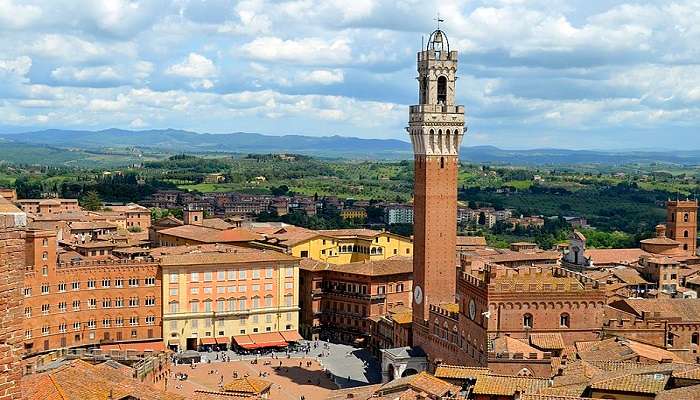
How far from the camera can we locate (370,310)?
8706 cm

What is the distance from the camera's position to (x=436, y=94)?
234 feet

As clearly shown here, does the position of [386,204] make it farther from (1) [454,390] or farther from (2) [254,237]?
(1) [454,390]

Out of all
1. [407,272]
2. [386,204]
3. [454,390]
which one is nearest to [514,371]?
[454,390]

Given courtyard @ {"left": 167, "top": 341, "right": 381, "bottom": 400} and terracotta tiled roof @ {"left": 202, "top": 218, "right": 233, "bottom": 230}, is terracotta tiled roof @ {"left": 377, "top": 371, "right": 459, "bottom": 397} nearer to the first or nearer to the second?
courtyard @ {"left": 167, "top": 341, "right": 381, "bottom": 400}

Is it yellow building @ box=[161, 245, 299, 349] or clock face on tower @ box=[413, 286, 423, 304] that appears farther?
yellow building @ box=[161, 245, 299, 349]

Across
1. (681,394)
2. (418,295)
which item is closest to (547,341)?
(418,295)

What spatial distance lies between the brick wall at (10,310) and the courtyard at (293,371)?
4857 cm

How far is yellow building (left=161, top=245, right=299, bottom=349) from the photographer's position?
83.7 m

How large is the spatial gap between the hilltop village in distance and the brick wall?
60.1 ft

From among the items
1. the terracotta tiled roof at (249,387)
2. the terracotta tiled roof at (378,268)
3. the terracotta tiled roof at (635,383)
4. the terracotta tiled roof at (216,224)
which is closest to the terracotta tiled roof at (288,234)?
the terracotta tiled roof at (216,224)

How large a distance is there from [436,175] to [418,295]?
9.00 metres

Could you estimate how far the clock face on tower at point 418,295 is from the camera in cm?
7138

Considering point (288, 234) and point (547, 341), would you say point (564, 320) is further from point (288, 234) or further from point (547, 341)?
point (288, 234)

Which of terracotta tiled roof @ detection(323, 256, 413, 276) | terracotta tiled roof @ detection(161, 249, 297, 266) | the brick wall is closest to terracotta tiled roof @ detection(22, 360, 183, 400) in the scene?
the brick wall
